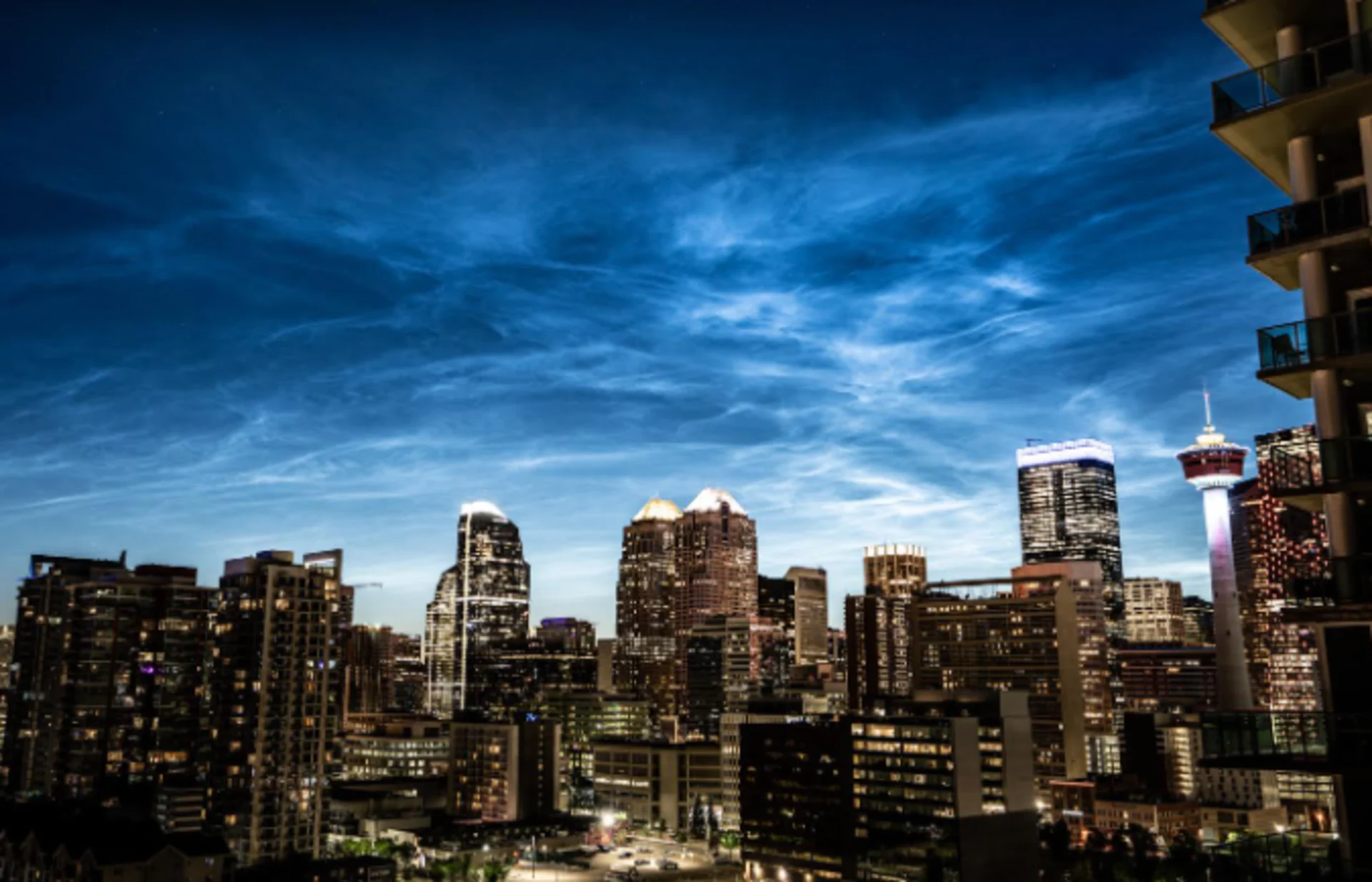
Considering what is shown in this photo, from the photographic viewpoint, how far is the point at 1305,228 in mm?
12961

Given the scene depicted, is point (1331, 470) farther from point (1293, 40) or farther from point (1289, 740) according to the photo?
point (1293, 40)

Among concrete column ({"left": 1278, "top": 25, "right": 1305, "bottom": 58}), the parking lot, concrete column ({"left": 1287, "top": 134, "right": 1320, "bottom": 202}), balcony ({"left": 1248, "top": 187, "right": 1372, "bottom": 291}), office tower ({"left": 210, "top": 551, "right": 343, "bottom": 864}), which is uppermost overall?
concrete column ({"left": 1278, "top": 25, "right": 1305, "bottom": 58})

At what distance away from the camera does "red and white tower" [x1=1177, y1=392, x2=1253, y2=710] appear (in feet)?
608

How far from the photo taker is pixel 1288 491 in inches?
501

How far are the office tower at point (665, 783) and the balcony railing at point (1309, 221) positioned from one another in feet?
517

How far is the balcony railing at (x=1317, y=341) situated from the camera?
1227 centimetres

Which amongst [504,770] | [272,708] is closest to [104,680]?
[272,708]

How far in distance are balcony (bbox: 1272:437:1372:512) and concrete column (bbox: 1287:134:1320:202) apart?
3.02 m

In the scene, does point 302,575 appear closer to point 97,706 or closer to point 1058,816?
point 97,706

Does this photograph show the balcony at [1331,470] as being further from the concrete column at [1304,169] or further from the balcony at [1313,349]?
the concrete column at [1304,169]

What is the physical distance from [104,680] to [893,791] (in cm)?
9433

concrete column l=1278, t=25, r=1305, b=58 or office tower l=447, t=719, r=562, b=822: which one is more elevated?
concrete column l=1278, t=25, r=1305, b=58

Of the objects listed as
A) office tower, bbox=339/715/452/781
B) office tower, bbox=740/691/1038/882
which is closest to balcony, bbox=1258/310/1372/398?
office tower, bbox=740/691/1038/882

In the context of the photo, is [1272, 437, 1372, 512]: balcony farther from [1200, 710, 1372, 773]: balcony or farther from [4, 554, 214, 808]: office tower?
[4, 554, 214, 808]: office tower
